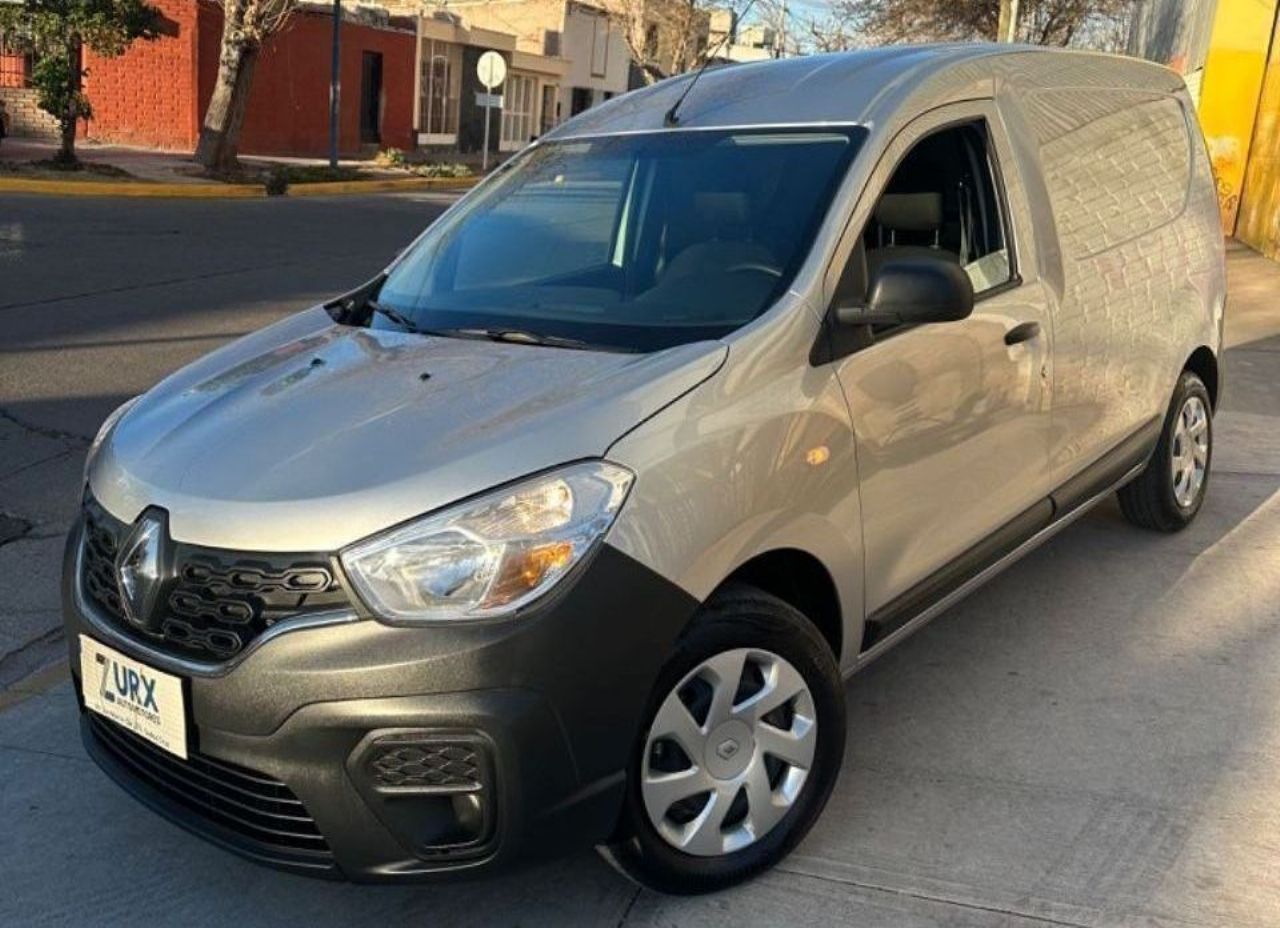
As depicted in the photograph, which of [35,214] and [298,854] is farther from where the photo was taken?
[35,214]

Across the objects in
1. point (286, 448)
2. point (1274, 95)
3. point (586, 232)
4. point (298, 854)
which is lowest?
point (298, 854)

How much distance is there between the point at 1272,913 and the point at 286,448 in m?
2.44

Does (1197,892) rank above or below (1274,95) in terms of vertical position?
below

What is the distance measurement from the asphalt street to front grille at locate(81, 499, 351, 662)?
0.73 metres

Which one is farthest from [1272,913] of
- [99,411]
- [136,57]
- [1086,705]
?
[136,57]

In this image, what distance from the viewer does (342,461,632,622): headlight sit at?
2.38 meters

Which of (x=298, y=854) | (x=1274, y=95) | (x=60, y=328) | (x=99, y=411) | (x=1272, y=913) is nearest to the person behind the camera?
(x=298, y=854)

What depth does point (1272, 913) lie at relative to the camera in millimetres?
2857

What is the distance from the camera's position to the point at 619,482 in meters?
2.51

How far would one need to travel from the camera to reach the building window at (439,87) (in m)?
37.2

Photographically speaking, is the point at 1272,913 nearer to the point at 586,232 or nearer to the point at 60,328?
the point at 586,232

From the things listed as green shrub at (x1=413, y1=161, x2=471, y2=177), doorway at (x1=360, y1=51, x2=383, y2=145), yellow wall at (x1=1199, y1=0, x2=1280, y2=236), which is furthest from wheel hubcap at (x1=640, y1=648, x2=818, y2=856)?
doorway at (x1=360, y1=51, x2=383, y2=145)

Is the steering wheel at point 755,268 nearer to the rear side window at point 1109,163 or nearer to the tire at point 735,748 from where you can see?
the tire at point 735,748

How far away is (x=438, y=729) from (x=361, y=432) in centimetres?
69
